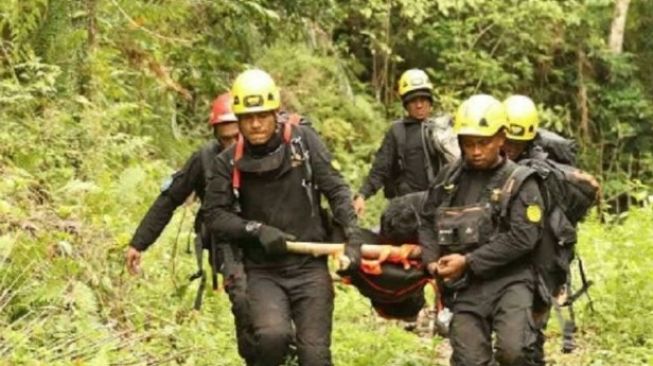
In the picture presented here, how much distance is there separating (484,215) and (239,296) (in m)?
1.63

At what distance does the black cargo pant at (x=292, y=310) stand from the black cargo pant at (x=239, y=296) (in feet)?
0.21

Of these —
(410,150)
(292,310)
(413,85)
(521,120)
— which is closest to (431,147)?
(410,150)

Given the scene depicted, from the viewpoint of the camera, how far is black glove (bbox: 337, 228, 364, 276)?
702cm

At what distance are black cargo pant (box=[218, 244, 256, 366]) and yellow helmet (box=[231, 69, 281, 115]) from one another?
0.96m

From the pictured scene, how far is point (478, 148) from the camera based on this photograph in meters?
6.79

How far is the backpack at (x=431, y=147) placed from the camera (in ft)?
32.8

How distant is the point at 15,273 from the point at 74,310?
0.63 metres

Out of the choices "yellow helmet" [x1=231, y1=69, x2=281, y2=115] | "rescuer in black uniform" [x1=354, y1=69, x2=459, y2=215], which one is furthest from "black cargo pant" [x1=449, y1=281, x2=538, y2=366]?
"rescuer in black uniform" [x1=354, y1=69, x2=459, y2=215]

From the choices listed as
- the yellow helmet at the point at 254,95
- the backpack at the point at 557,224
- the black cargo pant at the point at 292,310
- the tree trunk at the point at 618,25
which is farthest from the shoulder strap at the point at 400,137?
the tree trunk at the point at 618,25

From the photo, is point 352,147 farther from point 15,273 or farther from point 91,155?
point 15,273

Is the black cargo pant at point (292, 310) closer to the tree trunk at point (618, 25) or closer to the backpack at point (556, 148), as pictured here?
the backpack at point (556, 148)

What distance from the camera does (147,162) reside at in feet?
41.7

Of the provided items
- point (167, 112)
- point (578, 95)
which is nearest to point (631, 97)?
point (578, 95)

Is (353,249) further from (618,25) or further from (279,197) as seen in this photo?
(618,25)
